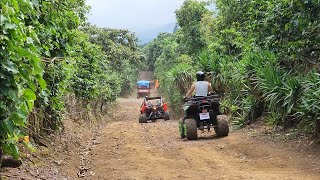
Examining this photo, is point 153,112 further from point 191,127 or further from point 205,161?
point 205,161

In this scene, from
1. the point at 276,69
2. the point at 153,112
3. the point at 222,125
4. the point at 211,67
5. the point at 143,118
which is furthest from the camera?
the point at 153,112

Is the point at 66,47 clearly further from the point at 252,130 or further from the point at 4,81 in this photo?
the point at 252,130

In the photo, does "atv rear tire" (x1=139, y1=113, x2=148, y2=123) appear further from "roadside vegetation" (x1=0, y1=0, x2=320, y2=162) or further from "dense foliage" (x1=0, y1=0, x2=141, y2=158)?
"dense foliage" (x1=0, y1=0, x2=141, y2=158)

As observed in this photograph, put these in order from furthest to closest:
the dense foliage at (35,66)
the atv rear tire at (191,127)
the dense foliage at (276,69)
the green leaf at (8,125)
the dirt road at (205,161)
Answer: the atv rear tire at (191,127) < the dense foliage at (276,69) < the dirt road at (205,161) < the green leaf at (8,125) < the dense foliage at (35,66)

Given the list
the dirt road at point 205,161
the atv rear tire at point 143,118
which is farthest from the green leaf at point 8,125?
the atv rear tire at point 143,118

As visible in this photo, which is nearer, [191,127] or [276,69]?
[191,127]

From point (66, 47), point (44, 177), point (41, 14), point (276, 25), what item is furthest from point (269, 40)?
point (44, 177)

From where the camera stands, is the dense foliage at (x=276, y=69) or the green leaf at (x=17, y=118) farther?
the dense foliage at (x=276, y=69)

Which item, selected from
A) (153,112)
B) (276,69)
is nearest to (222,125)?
(276,69)

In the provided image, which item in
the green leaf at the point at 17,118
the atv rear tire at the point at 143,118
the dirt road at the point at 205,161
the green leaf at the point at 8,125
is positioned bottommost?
the atv rear tire at the point at 143,118

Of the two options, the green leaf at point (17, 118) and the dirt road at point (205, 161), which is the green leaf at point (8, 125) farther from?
the dirt road at point (205, 161)

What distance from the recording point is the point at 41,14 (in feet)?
23.4

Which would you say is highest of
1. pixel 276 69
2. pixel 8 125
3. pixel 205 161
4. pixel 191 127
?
pixel 276 69

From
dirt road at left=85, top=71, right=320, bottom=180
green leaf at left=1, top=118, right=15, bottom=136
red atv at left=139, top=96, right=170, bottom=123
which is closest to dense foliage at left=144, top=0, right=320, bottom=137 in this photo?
dirt road at left=85, top=71, right=320, bottom=180
